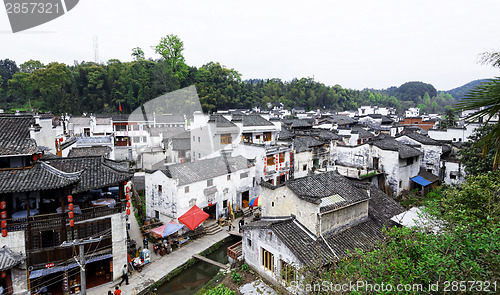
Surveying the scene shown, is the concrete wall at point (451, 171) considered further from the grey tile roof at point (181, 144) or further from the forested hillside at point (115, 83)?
the forested hillside at point (115, 83)

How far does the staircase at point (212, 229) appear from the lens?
1959 centimetres

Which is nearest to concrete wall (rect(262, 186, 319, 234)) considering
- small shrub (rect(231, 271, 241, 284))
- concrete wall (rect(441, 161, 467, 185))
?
small shrub (rect(231, 271, 241, 284))

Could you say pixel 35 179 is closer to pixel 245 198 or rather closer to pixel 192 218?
pixel 192 218

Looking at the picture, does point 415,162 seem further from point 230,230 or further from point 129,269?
point 129,269

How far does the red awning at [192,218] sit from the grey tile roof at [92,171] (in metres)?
5.72

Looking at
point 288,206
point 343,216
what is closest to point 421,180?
point 343,216

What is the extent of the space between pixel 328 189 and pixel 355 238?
2.60m

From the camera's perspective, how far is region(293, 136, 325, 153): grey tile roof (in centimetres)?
2748

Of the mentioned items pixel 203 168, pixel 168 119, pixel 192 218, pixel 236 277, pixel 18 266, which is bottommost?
pixel 236 277

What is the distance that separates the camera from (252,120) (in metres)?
30.3

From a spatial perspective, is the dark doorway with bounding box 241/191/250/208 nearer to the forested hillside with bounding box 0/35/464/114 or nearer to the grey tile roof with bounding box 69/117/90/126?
the grey tile roof with bounding box 69/117/90/126

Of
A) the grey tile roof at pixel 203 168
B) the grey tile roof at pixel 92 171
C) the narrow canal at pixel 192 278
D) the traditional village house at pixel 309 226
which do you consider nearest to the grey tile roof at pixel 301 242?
the traditional village house at pixel 309 226

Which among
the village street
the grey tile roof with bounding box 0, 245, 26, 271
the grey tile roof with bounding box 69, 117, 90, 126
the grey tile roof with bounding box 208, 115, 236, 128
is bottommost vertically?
the village street

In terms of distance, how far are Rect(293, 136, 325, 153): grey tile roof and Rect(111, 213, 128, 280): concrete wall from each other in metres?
17.2
